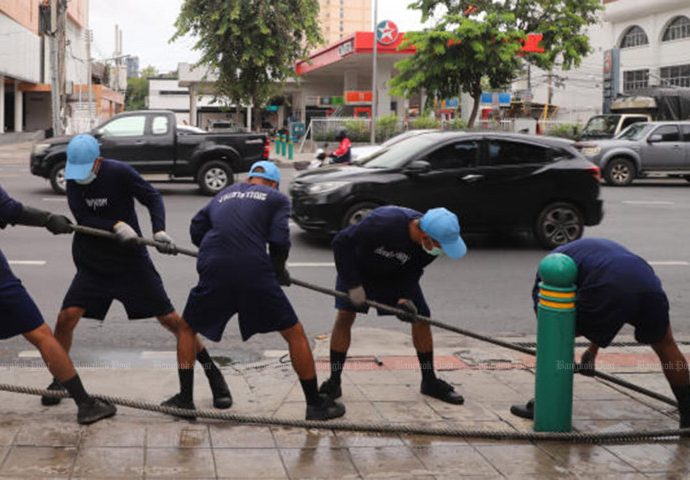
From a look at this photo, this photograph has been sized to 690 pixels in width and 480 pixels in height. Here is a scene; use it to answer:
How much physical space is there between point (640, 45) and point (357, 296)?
53443mm

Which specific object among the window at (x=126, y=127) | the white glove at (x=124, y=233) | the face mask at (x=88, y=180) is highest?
the window at (x=126, y=127)

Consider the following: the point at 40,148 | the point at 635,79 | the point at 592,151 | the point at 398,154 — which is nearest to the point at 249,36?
the point at 592,151

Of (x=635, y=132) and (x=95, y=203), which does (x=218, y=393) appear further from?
(x=635, y=132)

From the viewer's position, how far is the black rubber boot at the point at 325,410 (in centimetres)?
501

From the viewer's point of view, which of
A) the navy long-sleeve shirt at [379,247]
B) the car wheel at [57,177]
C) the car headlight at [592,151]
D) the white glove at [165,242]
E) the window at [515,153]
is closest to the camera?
the navy long-sleeve shirt at [379,247]

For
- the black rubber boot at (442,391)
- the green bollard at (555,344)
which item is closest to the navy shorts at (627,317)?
the green bollard at (555,344)

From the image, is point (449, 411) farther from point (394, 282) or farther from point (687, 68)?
point (687, 68)

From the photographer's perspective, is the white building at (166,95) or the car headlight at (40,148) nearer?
the car headlight at (40,148)

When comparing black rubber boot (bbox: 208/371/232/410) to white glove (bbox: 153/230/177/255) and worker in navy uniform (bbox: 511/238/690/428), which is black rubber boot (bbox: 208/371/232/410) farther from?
worker in navy uniform (bbox: 511/238/690/428)

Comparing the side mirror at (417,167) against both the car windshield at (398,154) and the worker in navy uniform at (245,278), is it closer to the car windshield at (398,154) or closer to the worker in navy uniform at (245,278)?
the car windshield at (398,154)

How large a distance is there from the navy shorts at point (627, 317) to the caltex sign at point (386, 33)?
101 feet

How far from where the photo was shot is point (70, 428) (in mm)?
4738

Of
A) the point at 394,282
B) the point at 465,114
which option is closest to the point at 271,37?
the point at 465,114

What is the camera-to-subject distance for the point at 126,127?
17.5 meters
